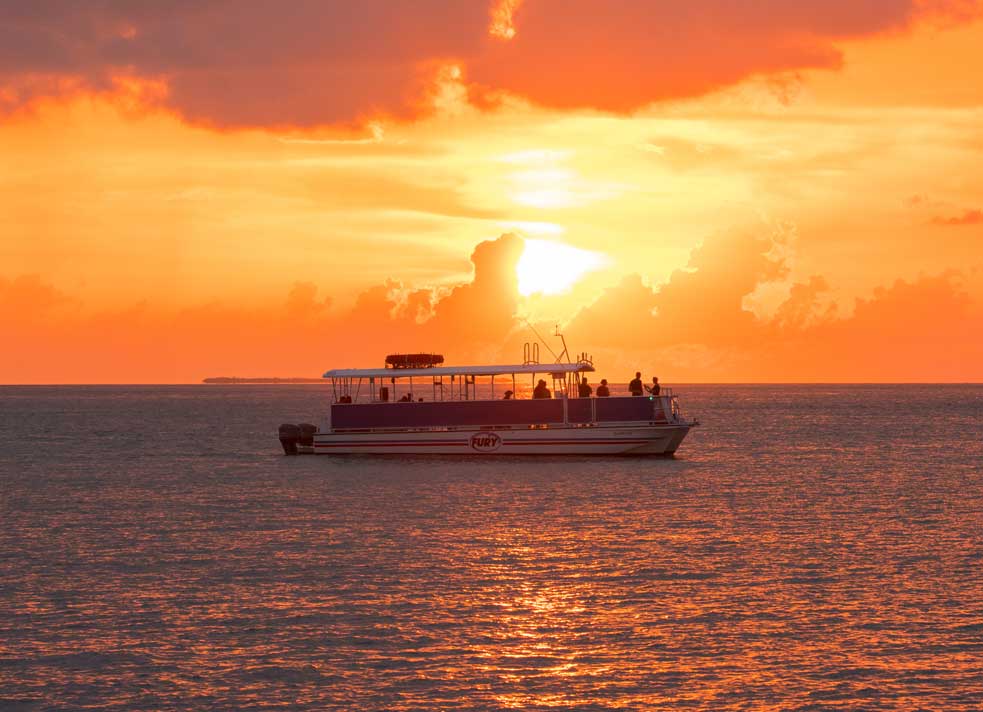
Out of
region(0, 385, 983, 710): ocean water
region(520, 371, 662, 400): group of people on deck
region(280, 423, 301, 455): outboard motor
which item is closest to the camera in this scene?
A: region(0, 385, 983, 710): ocean water

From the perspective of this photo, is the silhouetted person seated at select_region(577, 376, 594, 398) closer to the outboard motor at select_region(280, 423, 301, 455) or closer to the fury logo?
the fury logo

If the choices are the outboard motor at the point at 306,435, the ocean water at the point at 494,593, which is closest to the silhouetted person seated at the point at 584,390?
the ocean water at the point at 494,593

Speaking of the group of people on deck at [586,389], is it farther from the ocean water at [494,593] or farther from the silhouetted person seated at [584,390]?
the ocean water at [494,593]

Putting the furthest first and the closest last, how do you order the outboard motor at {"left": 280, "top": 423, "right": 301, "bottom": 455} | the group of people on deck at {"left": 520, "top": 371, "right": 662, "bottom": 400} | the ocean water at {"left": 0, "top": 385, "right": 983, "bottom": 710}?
1. the outboard motor at {"left": 280, "top": 423, "right": 301, "bottom": 455}
2. the group of people on deck at {"left": 520, "top": 371, "right": 662, "bottom": 400}
3. the ocean water at {"left": 0, "top": 385, "right": 983, "bottom": 710}

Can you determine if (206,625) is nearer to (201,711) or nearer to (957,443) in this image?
(201,711)

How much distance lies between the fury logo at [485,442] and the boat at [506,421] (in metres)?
0.07

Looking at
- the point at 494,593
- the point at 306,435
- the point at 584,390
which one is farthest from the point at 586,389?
the point at 494,593

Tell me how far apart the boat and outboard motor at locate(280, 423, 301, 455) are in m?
5.83

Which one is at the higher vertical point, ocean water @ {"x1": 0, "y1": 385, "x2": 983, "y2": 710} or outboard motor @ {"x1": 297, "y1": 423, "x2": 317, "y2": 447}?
outboard motor @ {"x1": 297, "y1": 423, "x2": 317, "y2": 447}

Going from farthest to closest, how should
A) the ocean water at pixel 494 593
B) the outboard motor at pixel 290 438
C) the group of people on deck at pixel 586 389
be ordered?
the outboard motor at pixel 290 438 < the group of people on deck at pixel 586 389 < the ocean water at pixel 494 593

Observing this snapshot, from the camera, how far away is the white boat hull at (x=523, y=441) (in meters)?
76.5

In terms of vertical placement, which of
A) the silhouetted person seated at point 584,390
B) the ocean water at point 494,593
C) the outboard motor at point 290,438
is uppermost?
the silhouetted person seated at point 584,390

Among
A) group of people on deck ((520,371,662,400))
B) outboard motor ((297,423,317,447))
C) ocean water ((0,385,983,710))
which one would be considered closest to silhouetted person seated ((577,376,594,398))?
group of people on deck ((520,371,662,400))

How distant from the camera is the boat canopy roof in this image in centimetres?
7669
